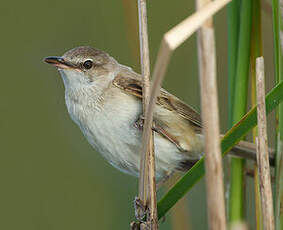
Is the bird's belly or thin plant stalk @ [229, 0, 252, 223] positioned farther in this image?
the bird's belly

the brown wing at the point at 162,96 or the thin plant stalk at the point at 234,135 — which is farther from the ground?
the brown wing at the point at 162,96

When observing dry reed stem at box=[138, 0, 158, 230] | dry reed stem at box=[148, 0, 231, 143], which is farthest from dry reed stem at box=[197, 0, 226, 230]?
dry reed stem at box=[138, 0, 158, 230]

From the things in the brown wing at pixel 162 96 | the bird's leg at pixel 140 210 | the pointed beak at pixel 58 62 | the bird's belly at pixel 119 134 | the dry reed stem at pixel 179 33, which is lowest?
the bird's leg at pixel 140 210

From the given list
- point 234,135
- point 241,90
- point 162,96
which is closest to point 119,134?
point 162,96

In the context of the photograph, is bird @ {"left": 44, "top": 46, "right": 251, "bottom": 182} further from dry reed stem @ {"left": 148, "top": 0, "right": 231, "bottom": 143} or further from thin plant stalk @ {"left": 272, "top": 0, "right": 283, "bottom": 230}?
dry reed stem @ {"left": 148, "top": 0, "right": 231, "bottom": 143}

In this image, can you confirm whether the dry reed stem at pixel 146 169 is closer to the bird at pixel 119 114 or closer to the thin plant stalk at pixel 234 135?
the thin plant stalk at pixel 234 135

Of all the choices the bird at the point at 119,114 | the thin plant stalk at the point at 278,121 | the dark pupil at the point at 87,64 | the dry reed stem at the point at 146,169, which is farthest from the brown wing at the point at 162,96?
the thin plant stalk at the point at 278,121
